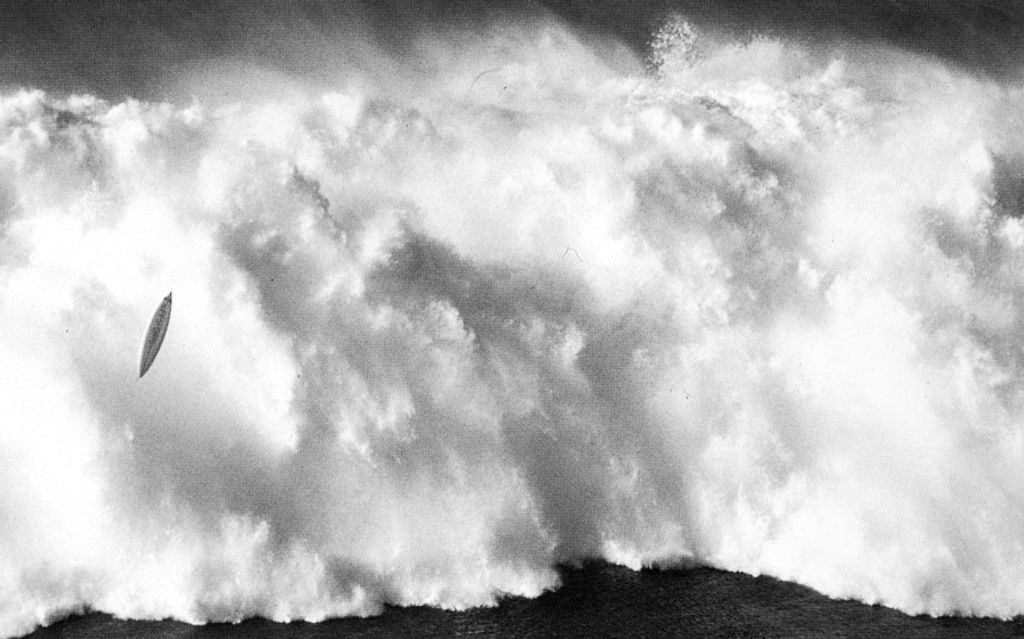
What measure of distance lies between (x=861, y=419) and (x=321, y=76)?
10.00m

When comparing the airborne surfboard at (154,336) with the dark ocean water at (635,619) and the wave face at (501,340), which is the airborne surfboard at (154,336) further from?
the dark ocean water at (635,619)

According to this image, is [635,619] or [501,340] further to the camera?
[501,340]

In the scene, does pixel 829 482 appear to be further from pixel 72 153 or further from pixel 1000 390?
pixel 72 153

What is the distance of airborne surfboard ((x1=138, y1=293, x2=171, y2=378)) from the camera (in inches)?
578

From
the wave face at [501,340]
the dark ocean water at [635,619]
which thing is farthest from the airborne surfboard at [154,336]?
the dark ocean water at [635,619]

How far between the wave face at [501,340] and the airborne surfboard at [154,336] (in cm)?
31

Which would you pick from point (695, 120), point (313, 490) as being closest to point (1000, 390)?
point (695, 120)

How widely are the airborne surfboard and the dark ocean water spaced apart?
3122 millimetres

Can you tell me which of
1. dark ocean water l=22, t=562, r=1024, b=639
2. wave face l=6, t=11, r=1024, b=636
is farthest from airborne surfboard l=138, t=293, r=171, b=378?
dark ocean water l=22, t=562, r=1024, b=639

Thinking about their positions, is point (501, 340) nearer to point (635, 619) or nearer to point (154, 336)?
point (635, 619)

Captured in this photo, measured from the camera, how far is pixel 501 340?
55.0 ft

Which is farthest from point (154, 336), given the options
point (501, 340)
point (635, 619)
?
point (635, 619)

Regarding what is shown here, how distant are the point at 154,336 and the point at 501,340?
482 cm

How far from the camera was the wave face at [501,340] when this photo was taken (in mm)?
14484
